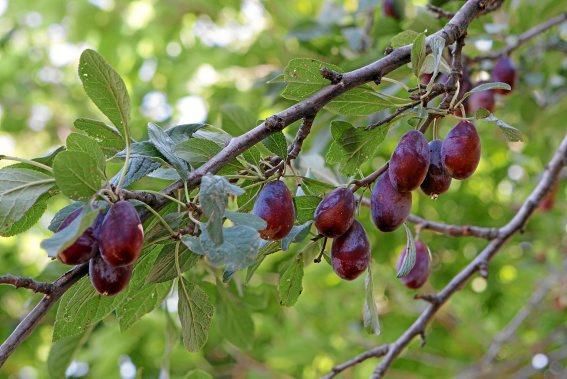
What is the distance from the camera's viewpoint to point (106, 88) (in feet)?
4.05

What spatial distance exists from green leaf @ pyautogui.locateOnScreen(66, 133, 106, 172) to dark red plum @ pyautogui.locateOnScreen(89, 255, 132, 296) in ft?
0.51

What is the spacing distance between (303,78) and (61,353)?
3.61 ft

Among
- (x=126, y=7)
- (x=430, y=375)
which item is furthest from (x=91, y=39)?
(x=430, y=375)

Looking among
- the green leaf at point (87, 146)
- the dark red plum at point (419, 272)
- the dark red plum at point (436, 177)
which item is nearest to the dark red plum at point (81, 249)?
the green leaf at point (87, 146)

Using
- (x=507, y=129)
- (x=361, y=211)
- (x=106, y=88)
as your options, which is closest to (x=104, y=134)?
(x=106, y=88)

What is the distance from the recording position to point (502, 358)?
3.57 meters

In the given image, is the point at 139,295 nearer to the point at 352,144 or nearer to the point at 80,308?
the point at 80,308

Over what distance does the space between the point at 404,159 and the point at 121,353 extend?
2384 millimetres

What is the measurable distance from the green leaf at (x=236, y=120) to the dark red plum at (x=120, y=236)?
0.99 metres

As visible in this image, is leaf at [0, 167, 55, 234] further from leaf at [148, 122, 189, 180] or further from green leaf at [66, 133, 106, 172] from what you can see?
leaf at [148, 122, 189, 180]

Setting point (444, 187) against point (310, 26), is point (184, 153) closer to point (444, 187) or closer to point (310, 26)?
point (444, 187)

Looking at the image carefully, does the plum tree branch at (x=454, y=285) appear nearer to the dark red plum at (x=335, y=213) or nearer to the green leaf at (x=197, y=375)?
the green leaf at (x=197, y=375)

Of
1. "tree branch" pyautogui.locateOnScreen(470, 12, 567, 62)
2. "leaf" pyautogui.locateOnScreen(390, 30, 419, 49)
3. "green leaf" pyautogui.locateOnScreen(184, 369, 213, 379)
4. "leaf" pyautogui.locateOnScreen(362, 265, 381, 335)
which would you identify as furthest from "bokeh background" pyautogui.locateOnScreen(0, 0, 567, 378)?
"leaf" pyautogui.locateOnScreen(362, 265, 381, 335)

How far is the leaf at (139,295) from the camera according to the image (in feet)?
4.32
